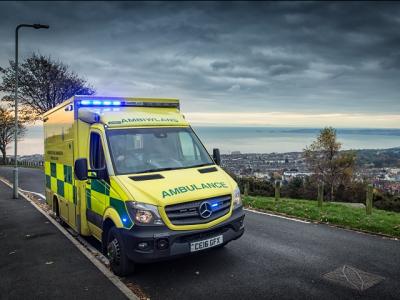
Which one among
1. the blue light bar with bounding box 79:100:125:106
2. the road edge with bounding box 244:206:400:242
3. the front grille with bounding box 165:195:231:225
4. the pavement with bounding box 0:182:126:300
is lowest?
the pavement with bounding box 0:182:126:300

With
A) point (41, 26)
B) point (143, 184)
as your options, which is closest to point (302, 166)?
point (41, 26)

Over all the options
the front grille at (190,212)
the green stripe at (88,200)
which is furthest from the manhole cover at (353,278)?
the green stripe at (88,200)

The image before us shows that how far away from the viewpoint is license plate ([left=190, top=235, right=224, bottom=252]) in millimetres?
5859

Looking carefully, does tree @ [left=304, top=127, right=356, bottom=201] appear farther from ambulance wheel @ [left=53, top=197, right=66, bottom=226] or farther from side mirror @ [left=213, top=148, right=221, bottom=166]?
side mirror @ [left=213, top=148, right=221, bottom=166]

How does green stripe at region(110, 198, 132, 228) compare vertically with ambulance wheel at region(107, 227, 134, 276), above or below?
above

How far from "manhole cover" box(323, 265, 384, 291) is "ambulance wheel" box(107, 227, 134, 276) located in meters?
3.28

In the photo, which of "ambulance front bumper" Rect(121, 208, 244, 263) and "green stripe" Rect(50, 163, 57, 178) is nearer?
"ambulance front bumper" Rect(121, 208, 244, 263)

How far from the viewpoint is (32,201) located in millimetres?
15305

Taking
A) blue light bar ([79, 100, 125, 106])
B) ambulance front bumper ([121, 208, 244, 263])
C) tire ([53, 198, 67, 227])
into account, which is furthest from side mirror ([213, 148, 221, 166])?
tire ([53, 198, 67, 227])

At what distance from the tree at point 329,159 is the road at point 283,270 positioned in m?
50.9

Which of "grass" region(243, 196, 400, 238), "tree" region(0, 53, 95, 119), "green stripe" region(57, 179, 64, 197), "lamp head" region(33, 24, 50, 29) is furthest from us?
"tree" region(0, 53, 95, 119)

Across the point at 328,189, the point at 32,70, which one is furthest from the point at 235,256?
the point at 328,189

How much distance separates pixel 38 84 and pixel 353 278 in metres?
35.2

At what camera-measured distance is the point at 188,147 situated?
7363 mm
